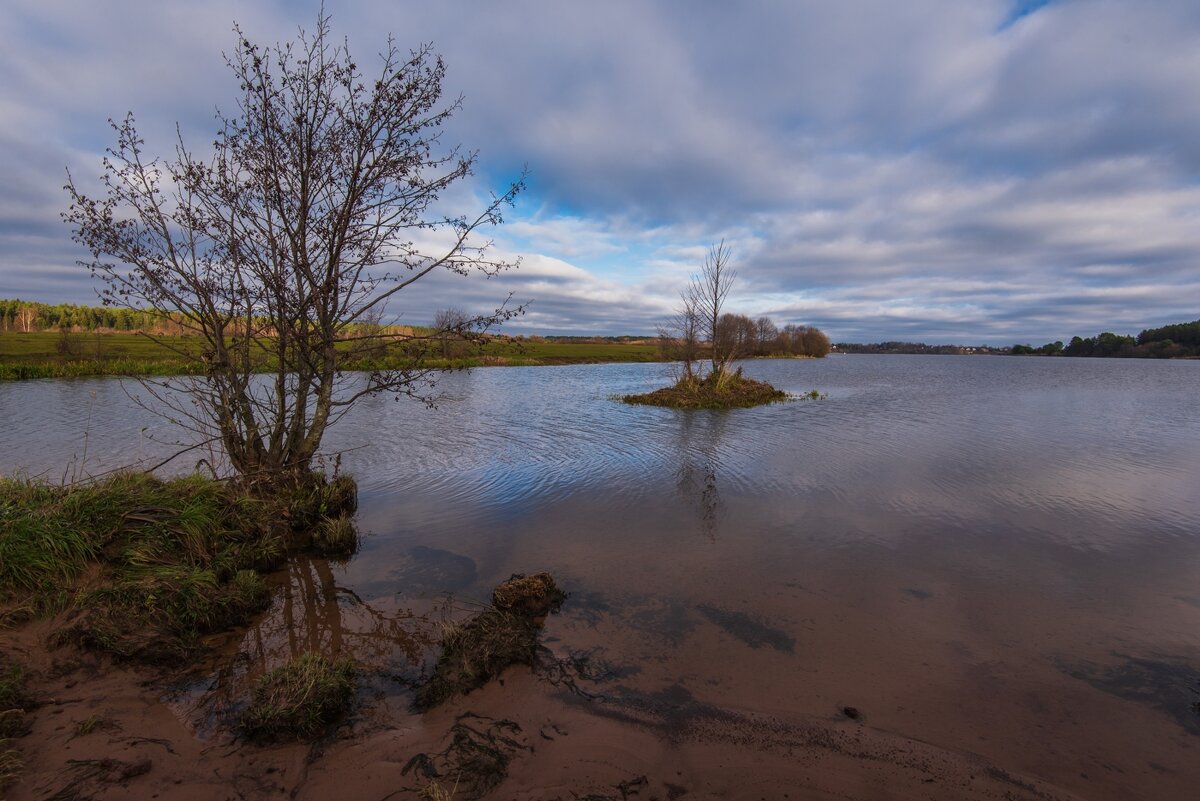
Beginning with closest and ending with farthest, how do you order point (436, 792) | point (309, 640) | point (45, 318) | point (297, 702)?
point (436, 792) → point (297, 702) → point (309, 640) → point (45, 318)

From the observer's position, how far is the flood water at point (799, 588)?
3.90 meters

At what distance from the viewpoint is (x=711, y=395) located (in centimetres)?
2402

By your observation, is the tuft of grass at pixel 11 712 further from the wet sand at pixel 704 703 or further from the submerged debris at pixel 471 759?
the submerged debris at pixel 471 759

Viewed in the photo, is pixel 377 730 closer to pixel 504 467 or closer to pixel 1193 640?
pixel 1193 640

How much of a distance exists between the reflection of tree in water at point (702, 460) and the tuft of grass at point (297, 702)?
207 inches

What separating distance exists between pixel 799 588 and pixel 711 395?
18.3 meters

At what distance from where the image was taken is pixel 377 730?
3.68 metres

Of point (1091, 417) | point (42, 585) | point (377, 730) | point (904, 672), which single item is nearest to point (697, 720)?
point (904, 672)

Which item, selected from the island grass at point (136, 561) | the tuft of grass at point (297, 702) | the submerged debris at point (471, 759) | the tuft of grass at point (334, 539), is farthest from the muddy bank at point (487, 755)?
the tuft of grass at point (334, 539)

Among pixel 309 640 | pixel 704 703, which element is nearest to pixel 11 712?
pixel 309 640

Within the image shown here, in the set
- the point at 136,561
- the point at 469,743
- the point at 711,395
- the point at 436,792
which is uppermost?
the point at 711,395

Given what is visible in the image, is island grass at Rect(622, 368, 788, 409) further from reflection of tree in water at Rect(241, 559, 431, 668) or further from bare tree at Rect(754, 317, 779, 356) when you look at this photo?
bare tree at Rect(754, 317, 779, 356)

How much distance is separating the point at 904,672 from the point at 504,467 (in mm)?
8828

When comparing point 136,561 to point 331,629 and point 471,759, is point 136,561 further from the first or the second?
point 471,759
